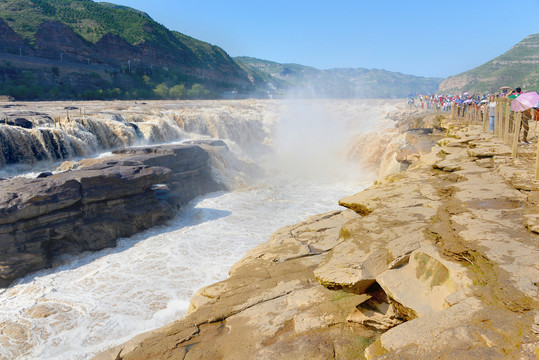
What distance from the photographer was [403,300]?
93.4 inches

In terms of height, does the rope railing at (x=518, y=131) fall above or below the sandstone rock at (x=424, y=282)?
above

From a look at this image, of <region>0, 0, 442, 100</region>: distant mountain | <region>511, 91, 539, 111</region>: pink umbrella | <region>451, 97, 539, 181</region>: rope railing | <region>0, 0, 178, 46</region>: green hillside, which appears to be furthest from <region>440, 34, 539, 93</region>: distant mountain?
<region>0, 0, 178, 46</region>: green hillside

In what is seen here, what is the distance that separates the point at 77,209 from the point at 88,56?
4219 cm

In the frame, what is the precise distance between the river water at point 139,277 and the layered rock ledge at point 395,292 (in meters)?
1.85

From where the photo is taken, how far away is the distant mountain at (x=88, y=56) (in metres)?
32.2

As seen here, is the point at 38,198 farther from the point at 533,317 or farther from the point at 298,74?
the point at 298,74

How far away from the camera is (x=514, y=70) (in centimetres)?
4741

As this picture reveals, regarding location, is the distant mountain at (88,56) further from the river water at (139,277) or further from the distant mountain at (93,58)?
the river water at (139,277)

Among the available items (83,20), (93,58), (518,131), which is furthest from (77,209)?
(83,20)

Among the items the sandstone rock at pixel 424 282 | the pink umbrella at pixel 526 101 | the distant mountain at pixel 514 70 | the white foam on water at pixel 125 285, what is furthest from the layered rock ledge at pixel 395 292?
the distant mountain at pixel 514 70

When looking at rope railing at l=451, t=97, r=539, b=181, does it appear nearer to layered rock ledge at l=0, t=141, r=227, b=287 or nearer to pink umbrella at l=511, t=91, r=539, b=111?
pink umbrella at l=511, t=91, r=539, b=111

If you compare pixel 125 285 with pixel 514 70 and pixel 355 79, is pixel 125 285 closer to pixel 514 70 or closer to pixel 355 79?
pixel 514 70

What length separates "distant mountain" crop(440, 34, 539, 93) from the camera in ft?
134

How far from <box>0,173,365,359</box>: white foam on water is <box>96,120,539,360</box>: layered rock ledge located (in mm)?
1827
